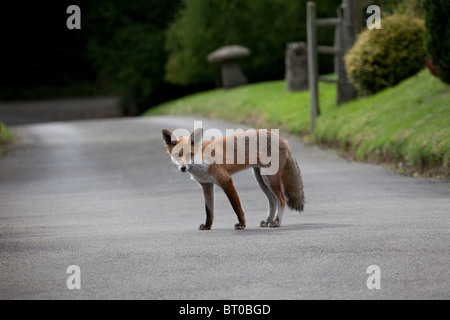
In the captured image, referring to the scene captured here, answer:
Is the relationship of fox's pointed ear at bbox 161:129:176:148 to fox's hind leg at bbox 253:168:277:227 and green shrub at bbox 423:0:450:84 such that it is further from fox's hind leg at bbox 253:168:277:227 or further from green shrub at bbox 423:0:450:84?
green shrub at bbox 423:0:450:84

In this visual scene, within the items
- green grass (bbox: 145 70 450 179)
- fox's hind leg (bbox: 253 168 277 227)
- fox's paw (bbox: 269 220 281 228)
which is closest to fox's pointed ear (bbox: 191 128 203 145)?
fox's hind leg (bbox: 253 168 277 227)

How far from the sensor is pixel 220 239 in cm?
859

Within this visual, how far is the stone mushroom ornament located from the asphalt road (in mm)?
21051

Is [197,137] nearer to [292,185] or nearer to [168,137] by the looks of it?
[168,137]

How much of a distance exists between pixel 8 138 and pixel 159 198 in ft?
46.5

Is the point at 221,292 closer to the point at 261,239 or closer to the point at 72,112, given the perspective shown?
the point at 261,239

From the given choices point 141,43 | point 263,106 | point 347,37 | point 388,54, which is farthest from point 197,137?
point 141,43

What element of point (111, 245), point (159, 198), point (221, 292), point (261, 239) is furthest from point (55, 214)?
point (221, 292)

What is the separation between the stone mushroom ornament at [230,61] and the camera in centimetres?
3834

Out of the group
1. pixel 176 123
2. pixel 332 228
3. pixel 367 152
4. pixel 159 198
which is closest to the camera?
pixel 332 228

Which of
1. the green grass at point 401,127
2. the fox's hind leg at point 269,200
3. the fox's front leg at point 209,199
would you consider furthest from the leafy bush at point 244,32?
the fox's front leg at point 209,199

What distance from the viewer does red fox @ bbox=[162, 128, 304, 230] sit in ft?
29.4

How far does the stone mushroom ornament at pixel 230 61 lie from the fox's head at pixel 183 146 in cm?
2952
